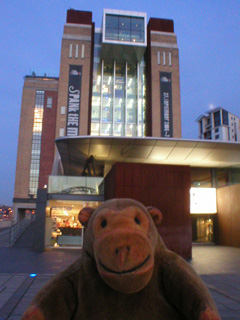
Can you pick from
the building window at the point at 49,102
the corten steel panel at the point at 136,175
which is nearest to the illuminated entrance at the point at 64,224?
the corten steel panel at the point at 136,175

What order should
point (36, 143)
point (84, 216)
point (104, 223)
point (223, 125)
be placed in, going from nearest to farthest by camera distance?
point (104, 223), point (84, 216), point (36, 143), point (223, 125)

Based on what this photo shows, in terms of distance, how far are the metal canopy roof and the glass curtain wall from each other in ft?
79.6

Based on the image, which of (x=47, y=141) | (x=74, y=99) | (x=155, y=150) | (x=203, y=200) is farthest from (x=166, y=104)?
(x=155, y=150)

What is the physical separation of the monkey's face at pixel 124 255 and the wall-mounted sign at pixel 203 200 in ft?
52.8

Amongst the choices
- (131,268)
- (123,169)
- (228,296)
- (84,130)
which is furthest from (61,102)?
(131,268)

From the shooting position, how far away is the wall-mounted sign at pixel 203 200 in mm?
17516

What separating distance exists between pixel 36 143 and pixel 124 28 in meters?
26.4

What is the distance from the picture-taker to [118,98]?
43406 mm

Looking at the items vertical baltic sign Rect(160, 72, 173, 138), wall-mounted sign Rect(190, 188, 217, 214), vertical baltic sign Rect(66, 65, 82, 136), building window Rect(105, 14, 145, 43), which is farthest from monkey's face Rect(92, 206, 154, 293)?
building window Rect(105, 14, 145, 43)

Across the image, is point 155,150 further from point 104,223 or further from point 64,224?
point 104,223

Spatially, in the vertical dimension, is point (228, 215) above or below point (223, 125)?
below

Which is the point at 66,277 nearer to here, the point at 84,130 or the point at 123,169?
the point at 123,169

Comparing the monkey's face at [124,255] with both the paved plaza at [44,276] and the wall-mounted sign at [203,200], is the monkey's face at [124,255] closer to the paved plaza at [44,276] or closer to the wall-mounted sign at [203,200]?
the paved plaza at [44,276]

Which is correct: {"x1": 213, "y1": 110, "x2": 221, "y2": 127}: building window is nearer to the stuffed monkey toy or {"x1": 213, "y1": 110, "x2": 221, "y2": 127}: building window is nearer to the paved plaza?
the paved plaza
